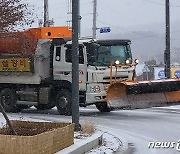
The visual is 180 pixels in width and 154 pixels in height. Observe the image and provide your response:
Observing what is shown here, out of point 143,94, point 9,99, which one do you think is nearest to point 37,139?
point 143,94

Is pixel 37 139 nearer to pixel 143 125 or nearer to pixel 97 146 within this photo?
pixel 97 146

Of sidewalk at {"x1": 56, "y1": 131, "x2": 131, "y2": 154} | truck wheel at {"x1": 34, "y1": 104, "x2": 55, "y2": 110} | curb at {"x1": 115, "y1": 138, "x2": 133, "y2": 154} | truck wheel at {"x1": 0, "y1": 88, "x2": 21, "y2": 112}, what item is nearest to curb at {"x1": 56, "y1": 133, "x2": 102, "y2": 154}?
sidewalk at {"x1": 56, "y1": 131, "x2": 131, "y2": 154}

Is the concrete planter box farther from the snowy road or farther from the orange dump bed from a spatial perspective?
the orange dump bed

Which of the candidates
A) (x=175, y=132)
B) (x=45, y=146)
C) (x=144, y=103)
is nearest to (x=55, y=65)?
(x=144, y=103)

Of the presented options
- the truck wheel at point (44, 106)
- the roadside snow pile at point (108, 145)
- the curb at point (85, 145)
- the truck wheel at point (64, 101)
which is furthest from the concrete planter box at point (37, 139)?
the truck wheel at point (44, 106)

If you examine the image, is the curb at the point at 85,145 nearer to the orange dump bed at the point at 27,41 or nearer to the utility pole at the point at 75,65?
the utility pole at the point at 75,65

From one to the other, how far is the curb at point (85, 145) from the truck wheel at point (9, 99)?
8747 millimetres

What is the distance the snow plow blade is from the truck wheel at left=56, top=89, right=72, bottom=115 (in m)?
1.68

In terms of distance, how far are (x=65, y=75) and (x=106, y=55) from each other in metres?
1.77

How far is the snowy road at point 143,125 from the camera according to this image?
1143cm

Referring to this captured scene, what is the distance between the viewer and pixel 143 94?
17.2 m

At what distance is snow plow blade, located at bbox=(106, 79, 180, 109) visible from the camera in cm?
1664

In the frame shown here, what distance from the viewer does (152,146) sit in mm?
10930

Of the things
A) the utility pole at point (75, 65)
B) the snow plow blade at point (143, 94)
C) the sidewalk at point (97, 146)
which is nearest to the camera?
the sidewalk at point (97, 146)
